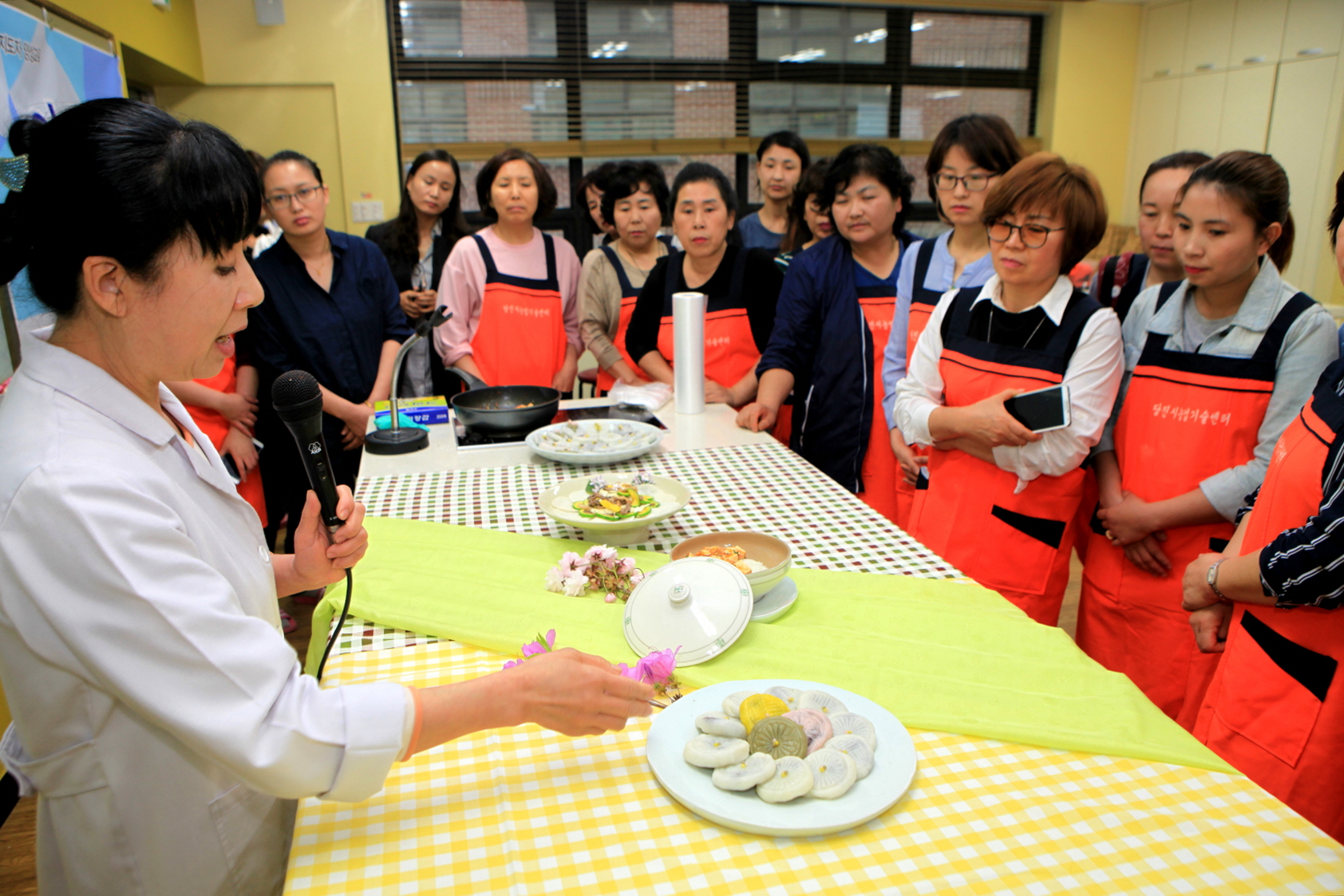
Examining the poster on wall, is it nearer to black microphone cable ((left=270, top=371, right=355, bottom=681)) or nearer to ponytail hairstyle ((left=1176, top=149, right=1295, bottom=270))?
black microphone cable ((left=270, top=371, right=355, bottom=681))

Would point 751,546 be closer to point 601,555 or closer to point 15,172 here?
point 601,555

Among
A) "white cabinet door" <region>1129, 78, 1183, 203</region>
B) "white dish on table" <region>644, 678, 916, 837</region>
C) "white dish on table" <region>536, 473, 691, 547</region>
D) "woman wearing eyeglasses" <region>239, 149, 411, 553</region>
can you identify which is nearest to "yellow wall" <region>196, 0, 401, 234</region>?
"woman wearing eyeglasses" <region>239, 149, 411, 553</region>

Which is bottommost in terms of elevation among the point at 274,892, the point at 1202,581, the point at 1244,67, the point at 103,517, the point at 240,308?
the point at 274,892

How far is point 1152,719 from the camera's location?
1.01 m

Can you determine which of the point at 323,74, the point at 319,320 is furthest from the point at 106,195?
the point at 323,74

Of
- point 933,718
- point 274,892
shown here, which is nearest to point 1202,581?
point 933,718

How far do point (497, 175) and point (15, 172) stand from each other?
2524mm

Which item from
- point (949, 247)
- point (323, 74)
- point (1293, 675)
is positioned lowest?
point (1293, 675)

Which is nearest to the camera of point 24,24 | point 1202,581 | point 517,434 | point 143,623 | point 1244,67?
point 143,623

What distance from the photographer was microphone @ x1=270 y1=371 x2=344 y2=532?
955 millimetres

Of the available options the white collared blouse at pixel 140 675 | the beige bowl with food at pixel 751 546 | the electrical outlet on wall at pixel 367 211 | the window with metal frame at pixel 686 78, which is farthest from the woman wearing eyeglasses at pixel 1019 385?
the electrical outlet on wall at pixel 367 211

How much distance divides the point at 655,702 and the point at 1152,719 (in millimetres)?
600

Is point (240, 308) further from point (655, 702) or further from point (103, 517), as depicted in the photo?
point (655, 702)

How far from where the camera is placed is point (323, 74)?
16.9ft
